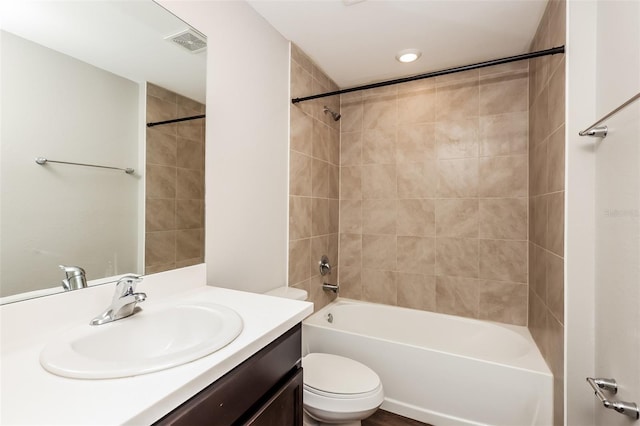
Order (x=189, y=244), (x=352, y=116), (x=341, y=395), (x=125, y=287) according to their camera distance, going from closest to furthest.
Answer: (x=125, y=287), (x=189, y=244), (x=341, y=395), (x=352, y=116)

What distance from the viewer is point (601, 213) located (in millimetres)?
1150

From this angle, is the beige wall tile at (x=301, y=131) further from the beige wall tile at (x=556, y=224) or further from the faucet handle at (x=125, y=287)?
the beige wall tile at (x=556, y=224)

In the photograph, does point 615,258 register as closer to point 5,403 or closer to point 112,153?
point 5,403

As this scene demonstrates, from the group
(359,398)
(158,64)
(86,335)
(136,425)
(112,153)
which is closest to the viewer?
(136,425)

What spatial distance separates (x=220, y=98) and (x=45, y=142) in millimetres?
748

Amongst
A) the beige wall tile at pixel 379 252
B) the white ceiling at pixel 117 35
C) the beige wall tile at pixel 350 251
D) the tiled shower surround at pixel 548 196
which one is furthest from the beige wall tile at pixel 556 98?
the white ceiling at pixel 117 35

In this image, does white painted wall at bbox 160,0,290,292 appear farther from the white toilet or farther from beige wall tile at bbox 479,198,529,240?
beige wall tile at bbox 479,198,529,240

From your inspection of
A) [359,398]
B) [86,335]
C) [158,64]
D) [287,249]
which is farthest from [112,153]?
[359,398]

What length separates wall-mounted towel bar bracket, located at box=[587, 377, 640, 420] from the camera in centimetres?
86

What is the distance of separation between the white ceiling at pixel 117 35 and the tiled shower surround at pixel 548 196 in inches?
67.8

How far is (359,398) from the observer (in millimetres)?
1370

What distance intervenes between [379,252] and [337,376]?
1.21m

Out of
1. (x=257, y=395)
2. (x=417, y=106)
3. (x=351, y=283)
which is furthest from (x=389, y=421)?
(x=417, y=106)

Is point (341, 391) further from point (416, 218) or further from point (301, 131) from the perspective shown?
point (301, 131)
